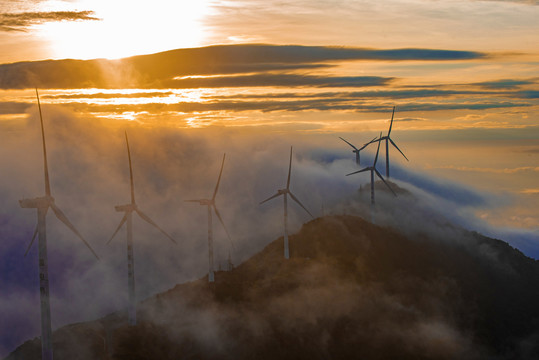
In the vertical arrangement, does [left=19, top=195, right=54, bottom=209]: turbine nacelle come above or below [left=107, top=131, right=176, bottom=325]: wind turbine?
above

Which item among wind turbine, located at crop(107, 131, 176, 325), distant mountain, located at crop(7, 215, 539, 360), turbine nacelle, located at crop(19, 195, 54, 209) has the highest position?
→ turbine nacelle, located at crop(19, 195, 54, 209)

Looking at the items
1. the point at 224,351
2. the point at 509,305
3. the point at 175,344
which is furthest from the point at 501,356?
the point at 175,344

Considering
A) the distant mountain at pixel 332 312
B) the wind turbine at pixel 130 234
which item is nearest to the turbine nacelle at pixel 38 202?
the wind turbine at pixel 130 234

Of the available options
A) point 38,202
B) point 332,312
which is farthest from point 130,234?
point 332,312

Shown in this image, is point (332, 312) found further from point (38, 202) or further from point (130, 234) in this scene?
point (38, 202)

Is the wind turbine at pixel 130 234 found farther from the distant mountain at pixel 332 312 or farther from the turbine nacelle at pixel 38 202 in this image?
the turbine nacelle at pixel 38 202

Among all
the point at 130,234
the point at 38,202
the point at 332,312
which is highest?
the point at 38,202

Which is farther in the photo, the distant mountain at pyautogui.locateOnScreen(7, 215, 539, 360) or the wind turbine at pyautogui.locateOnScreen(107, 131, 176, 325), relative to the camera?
the distant mountain at pyautogui.locateOnScreen(7, 215, 539, 360)

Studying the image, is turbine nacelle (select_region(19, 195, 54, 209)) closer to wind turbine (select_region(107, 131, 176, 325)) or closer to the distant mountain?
wind turbine (select_region(107, 131, 176, 325))

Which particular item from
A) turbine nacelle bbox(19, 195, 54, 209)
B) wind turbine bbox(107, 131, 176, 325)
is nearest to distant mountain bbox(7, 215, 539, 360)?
wind turbine bbox(107, 131, 176, 325)
